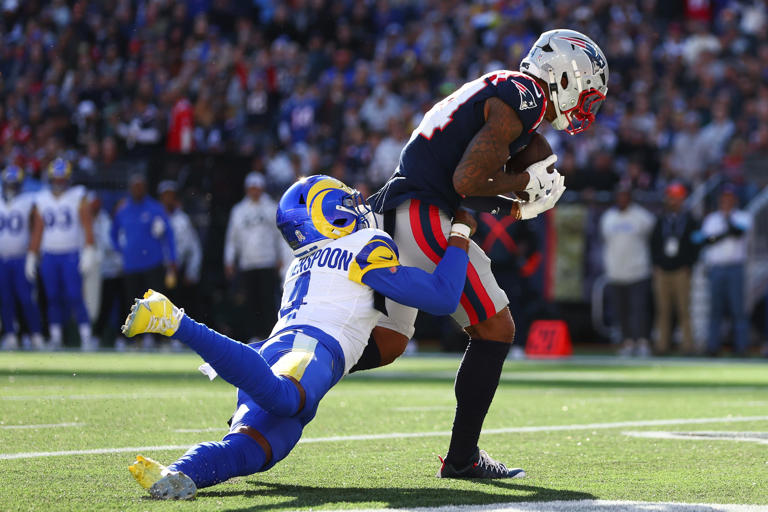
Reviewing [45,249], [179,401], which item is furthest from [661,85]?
[179,401]

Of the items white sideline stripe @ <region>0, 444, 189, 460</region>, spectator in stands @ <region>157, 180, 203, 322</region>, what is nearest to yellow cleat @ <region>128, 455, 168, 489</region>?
white sideline stripe @ <region>0, 444, 189, 460</region>

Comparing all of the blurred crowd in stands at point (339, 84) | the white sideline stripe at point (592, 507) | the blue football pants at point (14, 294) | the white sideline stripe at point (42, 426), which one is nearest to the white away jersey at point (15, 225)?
the blue football pants at point (14, 294)

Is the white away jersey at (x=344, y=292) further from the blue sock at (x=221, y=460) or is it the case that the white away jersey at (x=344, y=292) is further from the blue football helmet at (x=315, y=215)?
the blue sock at (x=221, y=460)

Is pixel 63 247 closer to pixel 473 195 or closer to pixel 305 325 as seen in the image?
pixel 473 195

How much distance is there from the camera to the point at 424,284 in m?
4.41

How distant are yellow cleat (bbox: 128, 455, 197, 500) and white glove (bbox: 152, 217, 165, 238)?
10.6 meters

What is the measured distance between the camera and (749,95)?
17.1m

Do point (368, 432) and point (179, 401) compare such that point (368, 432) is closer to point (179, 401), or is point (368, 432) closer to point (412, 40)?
point (179, 401)

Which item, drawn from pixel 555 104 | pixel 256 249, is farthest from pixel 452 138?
pixel 256 249

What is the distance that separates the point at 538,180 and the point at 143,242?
392 inches

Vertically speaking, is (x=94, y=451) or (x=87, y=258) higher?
(x=87, y=258)

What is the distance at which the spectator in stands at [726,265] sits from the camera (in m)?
14.5

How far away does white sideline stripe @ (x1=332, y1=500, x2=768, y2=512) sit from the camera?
12.3 ft

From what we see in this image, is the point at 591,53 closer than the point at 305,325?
No
